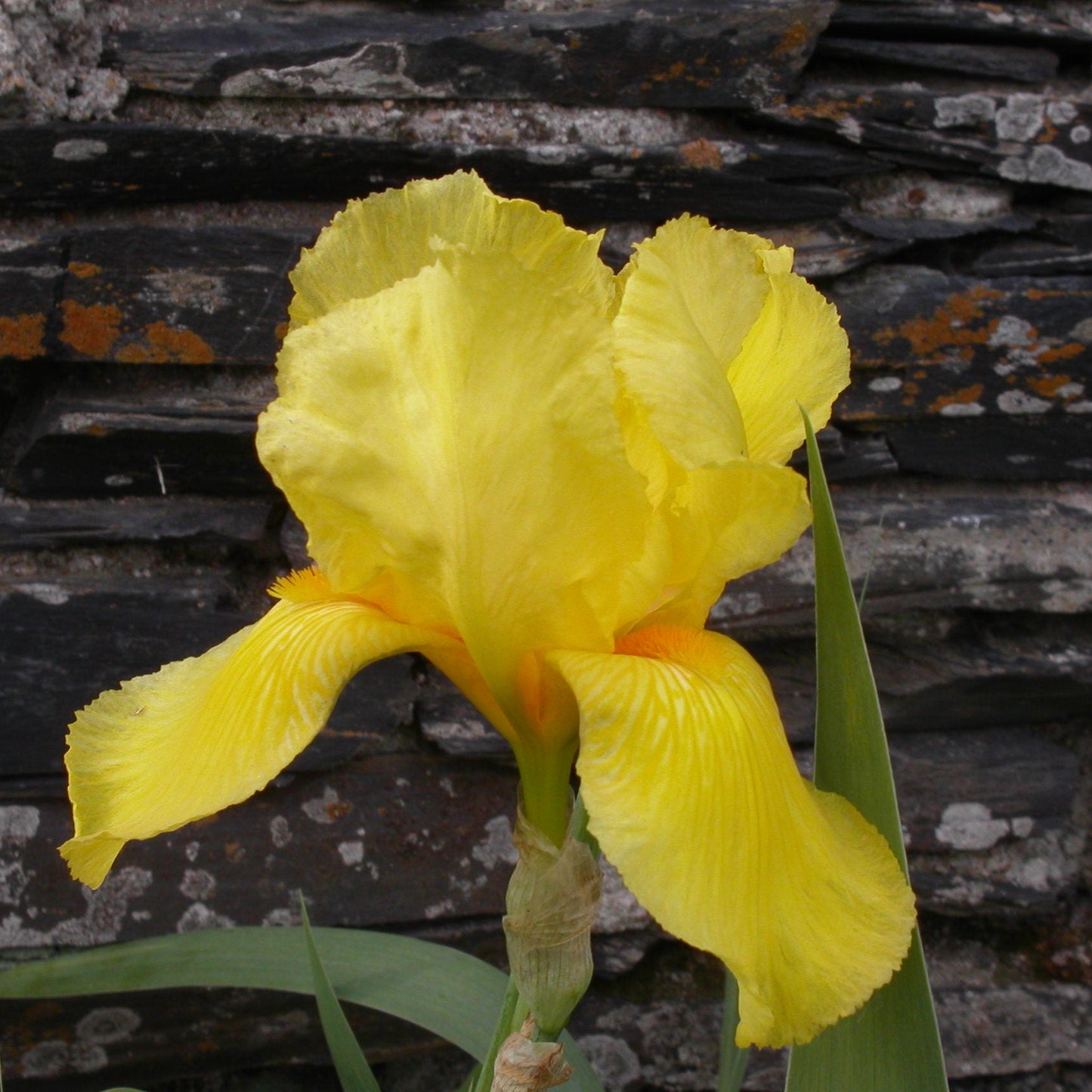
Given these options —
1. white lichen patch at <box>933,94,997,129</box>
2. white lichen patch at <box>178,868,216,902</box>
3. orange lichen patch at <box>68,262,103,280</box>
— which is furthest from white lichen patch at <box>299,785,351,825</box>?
white lichen patch at <box>933,94,997,129</box>

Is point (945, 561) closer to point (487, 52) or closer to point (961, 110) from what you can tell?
point (961, 110)

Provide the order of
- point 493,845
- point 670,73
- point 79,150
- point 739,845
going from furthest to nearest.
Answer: point 493,845
point 670,73
point 79,150
point 739,845

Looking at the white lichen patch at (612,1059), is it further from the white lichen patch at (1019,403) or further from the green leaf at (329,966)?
the white lichen patch at (1019,403)

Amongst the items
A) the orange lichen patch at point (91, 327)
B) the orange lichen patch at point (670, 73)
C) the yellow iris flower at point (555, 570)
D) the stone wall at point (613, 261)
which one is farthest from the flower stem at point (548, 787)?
the orange lichen patch at point (670, 73)

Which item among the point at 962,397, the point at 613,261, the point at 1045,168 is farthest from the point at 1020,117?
the point at 613,261

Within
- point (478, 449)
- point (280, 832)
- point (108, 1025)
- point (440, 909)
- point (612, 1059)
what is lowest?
point (612, 1059)

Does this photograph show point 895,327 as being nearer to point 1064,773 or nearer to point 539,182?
point 539,182
